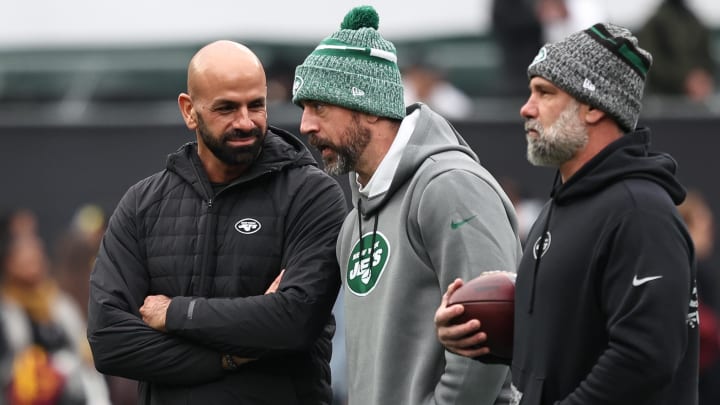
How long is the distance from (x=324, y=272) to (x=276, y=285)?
0.19 metres

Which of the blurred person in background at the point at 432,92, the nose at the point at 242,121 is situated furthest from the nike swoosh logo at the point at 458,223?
the blurred person in background at the point at 432,92

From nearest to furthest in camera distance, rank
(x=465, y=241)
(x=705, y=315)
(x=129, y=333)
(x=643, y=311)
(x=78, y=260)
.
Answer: (x=643, y=311) → (x=465, y=241) → (x=129, y=333) → (x=705, y=315) → (x=78, y=260)

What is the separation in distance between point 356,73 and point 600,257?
59.0 inches

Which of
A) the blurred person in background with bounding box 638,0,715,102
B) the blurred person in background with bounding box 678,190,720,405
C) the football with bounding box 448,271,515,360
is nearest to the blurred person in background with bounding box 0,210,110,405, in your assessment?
the blurred person in background with bounding box 678,190,720,405

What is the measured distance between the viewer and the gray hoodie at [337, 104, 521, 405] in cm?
512

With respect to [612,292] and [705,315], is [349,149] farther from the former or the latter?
[705,315]

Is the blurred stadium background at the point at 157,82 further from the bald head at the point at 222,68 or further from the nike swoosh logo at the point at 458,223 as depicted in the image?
the nike swoosh logo at the point at 458,223

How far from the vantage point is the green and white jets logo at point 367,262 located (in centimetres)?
538

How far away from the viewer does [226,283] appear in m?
5.72

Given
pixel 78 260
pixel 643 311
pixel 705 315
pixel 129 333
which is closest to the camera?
pixel 643 311

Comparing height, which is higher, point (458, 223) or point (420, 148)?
point (420, 148)

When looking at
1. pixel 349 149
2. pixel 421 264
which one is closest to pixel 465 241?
pixel 421 264

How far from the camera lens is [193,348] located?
564cm

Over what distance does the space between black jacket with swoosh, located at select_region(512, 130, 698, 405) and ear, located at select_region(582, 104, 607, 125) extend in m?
0.12
